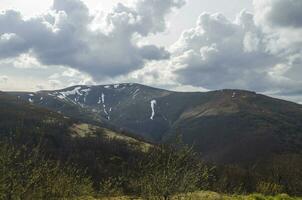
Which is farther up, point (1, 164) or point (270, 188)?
point (1, 164)

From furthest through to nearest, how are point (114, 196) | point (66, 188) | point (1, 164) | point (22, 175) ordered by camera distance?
point (114, 196), point (66, 188), point (22, 175), point (1, 164)

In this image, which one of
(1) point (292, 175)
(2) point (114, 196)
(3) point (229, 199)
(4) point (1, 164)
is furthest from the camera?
(1) point (292, 175)

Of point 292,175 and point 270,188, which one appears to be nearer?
point 270,188

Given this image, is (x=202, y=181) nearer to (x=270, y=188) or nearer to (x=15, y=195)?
(x=15, y=195)

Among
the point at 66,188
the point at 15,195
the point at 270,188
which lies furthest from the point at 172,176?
the point at 270,188

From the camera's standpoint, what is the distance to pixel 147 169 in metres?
24.2

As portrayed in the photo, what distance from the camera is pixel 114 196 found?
3716 cm

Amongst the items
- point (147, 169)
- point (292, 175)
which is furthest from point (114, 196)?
point (292, 175)

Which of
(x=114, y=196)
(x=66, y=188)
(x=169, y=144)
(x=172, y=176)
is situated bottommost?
(x=114, y=196)

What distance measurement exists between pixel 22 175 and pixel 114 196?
604 inches

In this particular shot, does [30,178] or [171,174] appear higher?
[171,174]

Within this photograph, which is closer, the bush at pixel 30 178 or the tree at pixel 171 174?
the bush at pixel 30 178

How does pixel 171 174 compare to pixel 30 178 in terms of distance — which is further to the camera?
pixel 30 178

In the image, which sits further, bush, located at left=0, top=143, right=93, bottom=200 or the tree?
the tree
